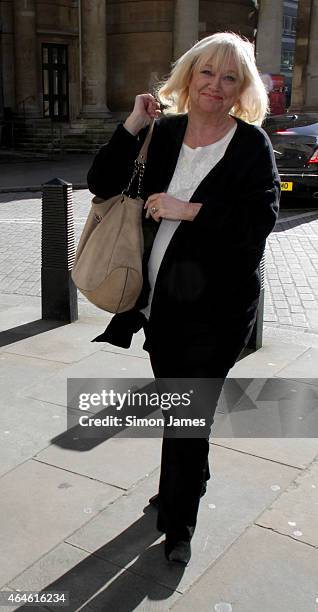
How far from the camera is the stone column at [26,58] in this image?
24641 millimetres

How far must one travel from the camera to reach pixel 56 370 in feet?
15.1

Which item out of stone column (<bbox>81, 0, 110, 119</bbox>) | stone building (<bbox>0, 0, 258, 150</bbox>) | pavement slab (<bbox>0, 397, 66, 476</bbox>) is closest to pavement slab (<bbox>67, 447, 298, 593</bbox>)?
pavement slab (<bbox>0, 397, 66, 476</bbox>)

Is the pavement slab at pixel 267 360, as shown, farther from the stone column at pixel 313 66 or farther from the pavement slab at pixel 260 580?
the stone column at pixel 313 66

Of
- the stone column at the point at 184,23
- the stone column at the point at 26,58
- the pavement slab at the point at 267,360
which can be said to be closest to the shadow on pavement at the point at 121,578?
the pavement slab at the point at 267,360

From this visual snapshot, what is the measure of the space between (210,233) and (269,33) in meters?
26.7

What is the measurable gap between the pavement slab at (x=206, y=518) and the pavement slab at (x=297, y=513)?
0.15 feet

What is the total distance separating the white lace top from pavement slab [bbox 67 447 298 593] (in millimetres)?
1109

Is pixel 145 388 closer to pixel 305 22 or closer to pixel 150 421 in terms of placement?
pixel 150 421

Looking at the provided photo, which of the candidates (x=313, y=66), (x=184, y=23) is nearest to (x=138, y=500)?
(x=184, y=23)

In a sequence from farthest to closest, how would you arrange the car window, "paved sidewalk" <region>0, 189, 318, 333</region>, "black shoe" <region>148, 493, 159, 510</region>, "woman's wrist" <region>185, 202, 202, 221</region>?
the car window, "paved sidewalk" <region>0, 189, 318, 333</region>, "black shoe" <region>148, 493, 159, 510</region>, "woman's wrist" <region>185, 202, 202, 221</region>

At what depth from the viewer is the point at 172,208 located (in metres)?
2.36

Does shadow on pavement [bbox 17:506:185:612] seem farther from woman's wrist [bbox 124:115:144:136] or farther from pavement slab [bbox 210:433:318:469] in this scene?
woman's wrist [bbox 124:115:144:136]

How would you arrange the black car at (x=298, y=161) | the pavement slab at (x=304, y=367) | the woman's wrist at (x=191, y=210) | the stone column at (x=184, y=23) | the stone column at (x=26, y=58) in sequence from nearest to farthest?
the woman's wrist at (x=191, y=210)
the pavement slab at (x=304, y=367)
the black car at (x=298, y=161)
the stone column at (x=26, y=58)
the stone column at (x=184, y=23)

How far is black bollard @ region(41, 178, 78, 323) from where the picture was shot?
18.0ft
